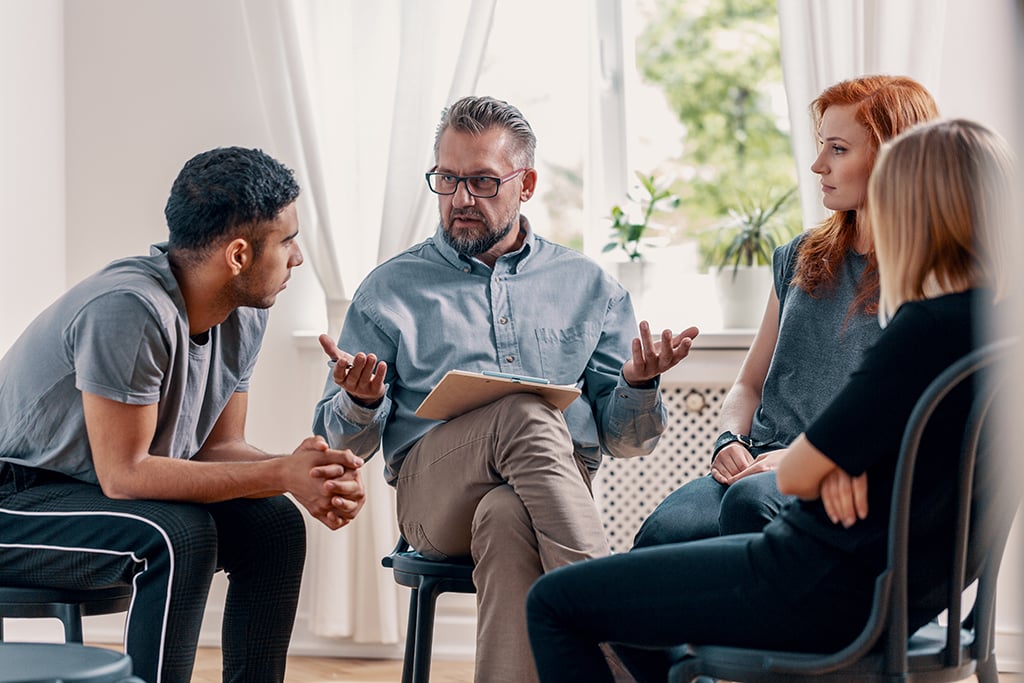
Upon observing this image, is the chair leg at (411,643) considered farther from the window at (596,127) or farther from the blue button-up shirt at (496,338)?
the window at (596,127)

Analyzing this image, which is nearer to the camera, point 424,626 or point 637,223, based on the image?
point 424,626

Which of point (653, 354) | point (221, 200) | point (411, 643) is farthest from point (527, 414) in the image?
point (221, 200)

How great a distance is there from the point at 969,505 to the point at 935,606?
152mm

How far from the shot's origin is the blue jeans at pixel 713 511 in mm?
1712

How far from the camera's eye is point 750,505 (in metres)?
1.71

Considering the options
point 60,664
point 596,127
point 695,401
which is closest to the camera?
point 60,664

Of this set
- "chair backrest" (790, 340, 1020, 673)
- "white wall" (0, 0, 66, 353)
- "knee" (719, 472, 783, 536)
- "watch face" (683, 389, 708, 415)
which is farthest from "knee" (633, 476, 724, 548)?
"white wall" (0, 0, 66, 353)

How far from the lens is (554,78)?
331 centimetres

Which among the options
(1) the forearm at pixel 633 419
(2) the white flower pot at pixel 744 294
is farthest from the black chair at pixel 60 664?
(2) the white flower pot at pixel 744 294

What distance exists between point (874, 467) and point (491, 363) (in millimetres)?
1035

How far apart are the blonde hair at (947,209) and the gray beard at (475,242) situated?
106 cm

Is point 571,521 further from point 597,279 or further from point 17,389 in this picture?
point 17,389

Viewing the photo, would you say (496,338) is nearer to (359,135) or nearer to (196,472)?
(196,472)

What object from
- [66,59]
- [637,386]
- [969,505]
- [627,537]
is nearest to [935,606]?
[969,505]
